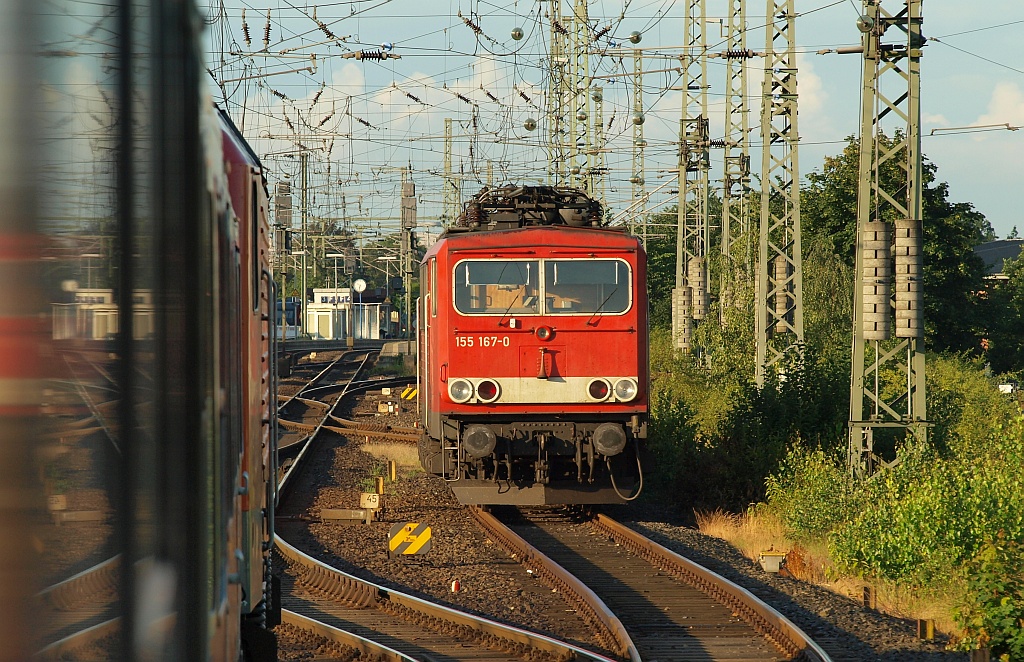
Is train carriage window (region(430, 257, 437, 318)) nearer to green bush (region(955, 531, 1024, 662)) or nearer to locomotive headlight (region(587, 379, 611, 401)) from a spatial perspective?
locomotive headlight (region(587, 379, 611, 401))

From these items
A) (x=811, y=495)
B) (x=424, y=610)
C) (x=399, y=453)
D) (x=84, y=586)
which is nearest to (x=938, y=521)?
(x=811, y=495)

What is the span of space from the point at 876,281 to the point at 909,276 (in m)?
0.37

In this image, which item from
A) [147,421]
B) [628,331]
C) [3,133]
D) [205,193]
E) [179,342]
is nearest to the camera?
[3,133]

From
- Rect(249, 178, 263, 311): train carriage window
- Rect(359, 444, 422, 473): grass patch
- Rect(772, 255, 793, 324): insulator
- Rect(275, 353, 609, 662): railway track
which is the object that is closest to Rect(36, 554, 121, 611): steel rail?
Rect(249, 178, 263, 311): train carriage window

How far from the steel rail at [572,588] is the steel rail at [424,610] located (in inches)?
14.3

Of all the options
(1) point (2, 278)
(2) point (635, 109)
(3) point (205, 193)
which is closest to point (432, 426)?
(3) point (205, 193)

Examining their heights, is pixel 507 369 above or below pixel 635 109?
below

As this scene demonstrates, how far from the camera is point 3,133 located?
3.98 feet

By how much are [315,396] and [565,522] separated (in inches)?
718

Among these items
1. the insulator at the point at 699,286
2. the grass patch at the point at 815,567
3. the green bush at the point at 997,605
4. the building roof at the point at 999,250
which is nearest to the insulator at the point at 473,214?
the grass patch at the point at 815,567

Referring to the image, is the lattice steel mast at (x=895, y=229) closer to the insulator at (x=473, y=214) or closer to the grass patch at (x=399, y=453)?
the insulator at (x=473, y=214)

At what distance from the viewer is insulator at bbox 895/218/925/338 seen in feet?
42.7

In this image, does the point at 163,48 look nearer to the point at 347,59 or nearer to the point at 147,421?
the point at 147,421

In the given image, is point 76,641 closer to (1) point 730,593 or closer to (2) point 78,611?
(2) point 78,611
